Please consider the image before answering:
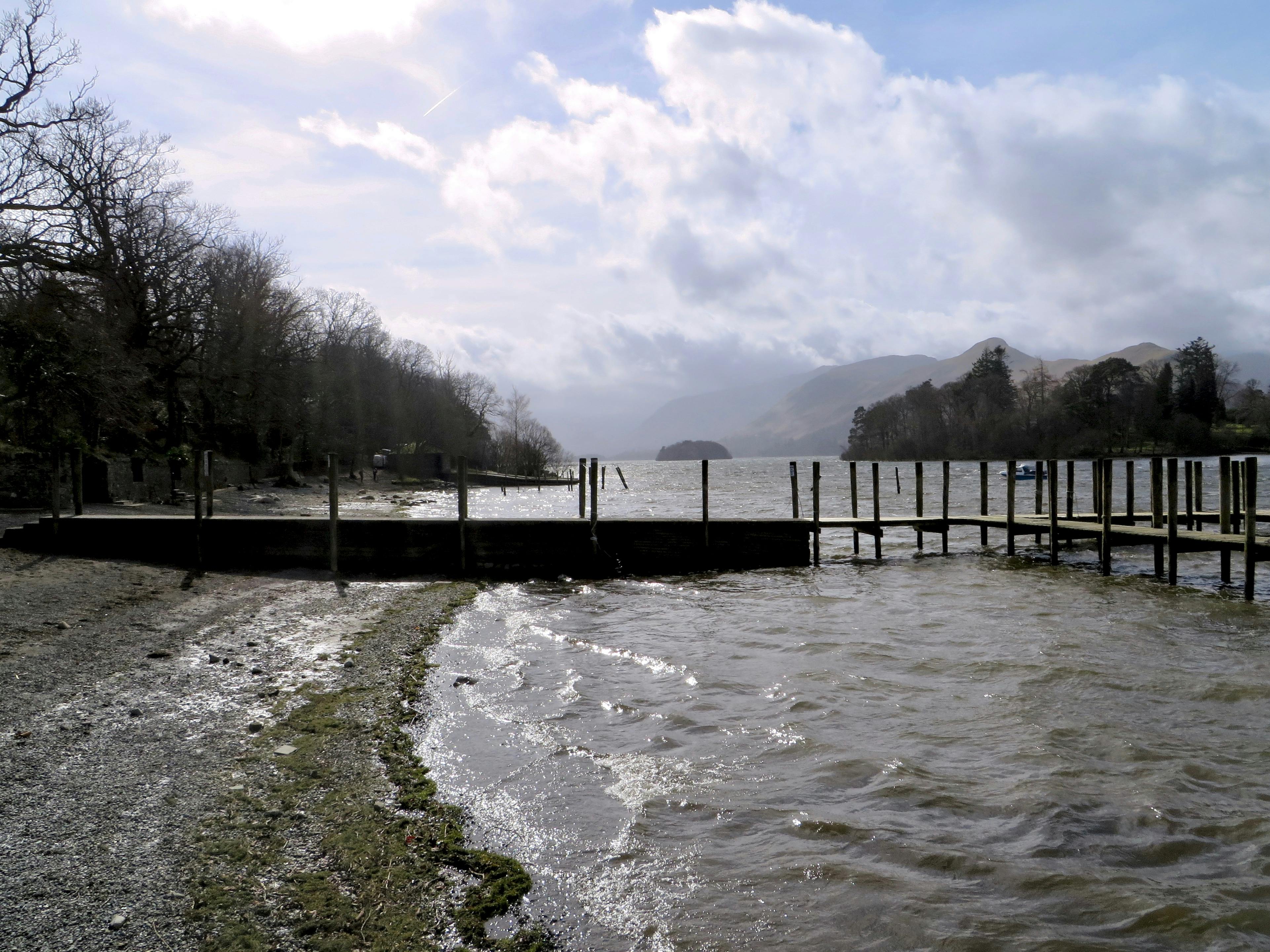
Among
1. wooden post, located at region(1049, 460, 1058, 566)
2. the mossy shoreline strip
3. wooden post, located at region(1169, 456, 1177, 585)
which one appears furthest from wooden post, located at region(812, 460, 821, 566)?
the mossy shoreline strip

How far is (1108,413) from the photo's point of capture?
4304 inches

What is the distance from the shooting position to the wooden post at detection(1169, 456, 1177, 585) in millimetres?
14836

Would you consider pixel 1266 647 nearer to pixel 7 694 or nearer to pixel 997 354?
pixel 7 694

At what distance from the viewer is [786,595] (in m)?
14.9

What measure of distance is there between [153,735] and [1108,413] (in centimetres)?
12303

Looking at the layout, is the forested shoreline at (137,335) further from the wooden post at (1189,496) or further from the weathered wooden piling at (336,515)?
the wooden post at (1189,496)

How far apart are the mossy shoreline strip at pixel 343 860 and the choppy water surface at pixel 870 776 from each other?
10.9 inches

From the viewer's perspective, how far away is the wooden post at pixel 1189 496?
822 inches

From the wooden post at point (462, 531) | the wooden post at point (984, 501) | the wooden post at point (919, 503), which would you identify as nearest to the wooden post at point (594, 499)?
the wooden post at point (462, 531)

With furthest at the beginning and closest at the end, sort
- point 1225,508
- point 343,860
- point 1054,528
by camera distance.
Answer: point 1054,528, point 1225,508, point 343,860

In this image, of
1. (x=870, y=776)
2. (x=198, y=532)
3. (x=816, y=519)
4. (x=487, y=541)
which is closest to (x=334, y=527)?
(x=198, y=532)

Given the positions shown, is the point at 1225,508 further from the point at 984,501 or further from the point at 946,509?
the point at 984,501

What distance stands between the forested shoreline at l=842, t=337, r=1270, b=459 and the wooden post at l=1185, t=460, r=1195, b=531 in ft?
305

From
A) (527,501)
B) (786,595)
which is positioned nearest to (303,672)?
(786,595)
